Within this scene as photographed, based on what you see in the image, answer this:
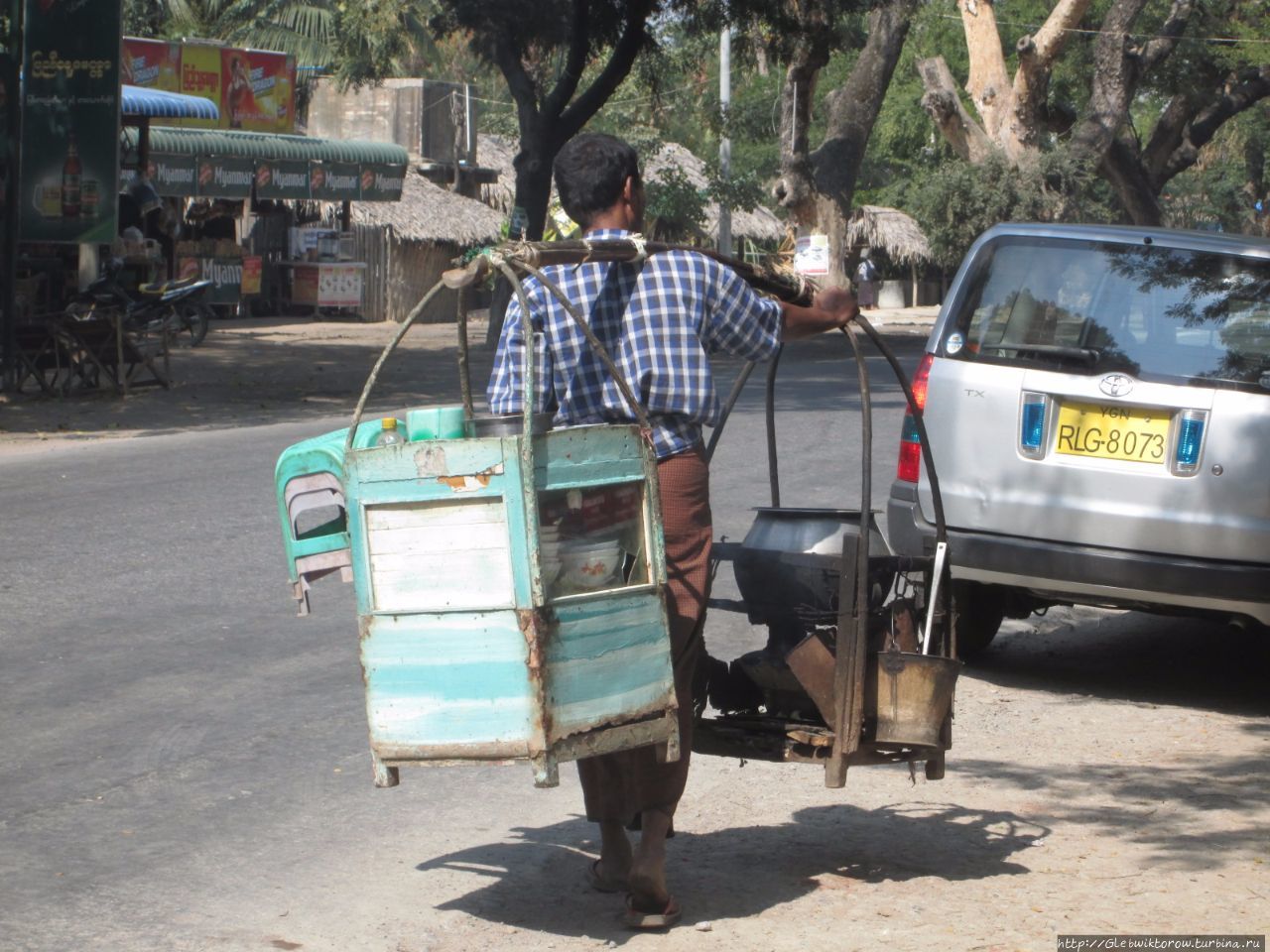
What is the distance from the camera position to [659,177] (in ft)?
116

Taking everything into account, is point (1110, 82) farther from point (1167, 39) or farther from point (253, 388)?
point (253, 388)

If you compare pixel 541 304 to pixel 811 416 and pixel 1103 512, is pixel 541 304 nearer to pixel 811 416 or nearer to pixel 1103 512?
pixel 1103 512

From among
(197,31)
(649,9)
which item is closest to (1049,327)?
(649,9)

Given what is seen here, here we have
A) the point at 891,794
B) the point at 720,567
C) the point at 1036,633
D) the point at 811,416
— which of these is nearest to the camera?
the point at 891,794

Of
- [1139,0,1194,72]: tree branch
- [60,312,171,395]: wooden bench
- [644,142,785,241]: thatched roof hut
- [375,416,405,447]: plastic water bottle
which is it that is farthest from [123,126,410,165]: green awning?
[375,416,405,447]: plastic water bottle

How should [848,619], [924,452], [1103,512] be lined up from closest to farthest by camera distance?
[848,619] < [924,452] < [1103,512]

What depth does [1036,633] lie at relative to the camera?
24.0 feet

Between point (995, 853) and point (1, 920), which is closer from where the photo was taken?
point (1, 920)

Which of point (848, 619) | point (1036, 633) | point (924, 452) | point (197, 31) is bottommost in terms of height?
point (1036, 633)

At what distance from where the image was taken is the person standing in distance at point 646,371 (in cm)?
365

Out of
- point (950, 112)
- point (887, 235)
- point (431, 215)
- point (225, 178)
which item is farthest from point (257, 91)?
point (887, 235)

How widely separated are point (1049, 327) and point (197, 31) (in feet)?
141

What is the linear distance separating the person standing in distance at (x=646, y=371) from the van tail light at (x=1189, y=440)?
2272mm

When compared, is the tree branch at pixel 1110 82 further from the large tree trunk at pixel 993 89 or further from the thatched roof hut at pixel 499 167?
the thatched roof hut at pixel 499 167
